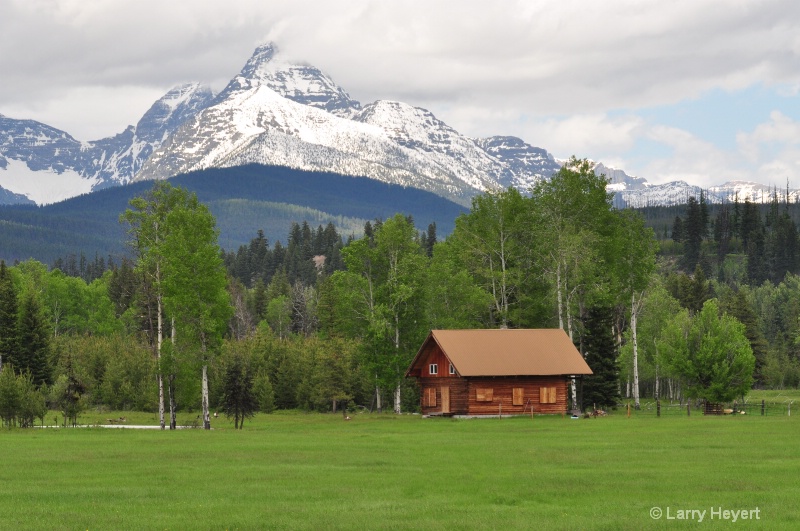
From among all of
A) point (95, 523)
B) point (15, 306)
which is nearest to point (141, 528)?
point (95, 523)

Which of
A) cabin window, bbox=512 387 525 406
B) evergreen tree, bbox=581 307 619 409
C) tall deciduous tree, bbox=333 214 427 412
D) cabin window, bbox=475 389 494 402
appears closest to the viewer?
cabin window, bbox=475 389 494 402

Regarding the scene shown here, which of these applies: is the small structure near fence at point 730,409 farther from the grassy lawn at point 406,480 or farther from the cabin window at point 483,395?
the grassy lawn at point 406,480

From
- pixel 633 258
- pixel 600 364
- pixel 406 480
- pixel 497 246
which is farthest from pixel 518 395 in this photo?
pixel 406 480

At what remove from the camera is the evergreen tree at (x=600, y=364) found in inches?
3066

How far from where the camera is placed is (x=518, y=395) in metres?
74.2

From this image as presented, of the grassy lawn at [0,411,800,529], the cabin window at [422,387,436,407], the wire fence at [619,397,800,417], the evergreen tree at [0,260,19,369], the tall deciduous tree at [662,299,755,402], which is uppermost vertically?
the evergreen tree at [0,260,19,369]

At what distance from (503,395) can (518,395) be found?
3.48 ft

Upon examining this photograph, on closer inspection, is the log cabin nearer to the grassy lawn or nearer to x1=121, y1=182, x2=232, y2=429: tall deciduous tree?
x1=121, y1=182, x2=232, y2=429: tall deciduous tree

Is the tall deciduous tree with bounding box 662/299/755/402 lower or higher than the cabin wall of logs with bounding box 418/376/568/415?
higher

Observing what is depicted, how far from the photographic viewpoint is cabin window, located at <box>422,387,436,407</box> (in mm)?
77438

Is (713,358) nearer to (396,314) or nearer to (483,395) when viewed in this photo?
(483,395)

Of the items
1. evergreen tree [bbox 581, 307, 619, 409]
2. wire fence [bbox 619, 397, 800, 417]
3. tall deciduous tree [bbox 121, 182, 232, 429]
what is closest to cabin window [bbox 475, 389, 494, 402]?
evergreen tree [bbox 581, 307, 619, 409]

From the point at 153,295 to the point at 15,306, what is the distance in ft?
83.8

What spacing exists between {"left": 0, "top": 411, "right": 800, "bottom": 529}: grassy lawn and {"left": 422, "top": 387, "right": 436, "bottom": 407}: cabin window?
23525mm
